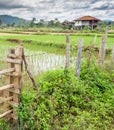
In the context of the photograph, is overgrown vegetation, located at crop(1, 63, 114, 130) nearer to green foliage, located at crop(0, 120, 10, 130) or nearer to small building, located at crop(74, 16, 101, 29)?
green foliage, located at crop(0, 120, 10, 130)

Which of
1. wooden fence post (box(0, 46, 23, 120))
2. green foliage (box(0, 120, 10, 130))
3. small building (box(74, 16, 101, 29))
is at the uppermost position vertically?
small building (box(74, 16, 101, 29))

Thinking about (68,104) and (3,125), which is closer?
(3,125)

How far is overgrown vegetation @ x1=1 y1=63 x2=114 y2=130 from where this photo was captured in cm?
551

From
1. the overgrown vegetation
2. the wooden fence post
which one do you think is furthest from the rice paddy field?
the wooden fence post

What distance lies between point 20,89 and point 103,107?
2.53 metres

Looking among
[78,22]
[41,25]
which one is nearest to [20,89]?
[78,22]

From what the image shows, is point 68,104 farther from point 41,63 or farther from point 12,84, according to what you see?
point 41,63

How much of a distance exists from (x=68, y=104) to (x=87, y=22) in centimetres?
5836

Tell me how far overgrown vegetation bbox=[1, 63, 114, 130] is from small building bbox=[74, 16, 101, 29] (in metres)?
55.4

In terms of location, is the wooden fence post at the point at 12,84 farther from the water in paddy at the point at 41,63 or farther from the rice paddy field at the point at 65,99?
the water in paddy at the point at 41,63

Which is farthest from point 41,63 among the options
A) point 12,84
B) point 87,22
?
point 87,22

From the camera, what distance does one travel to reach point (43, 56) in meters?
8.02

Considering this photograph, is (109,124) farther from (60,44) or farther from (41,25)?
(41,25)

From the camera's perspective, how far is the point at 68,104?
21.3ft
